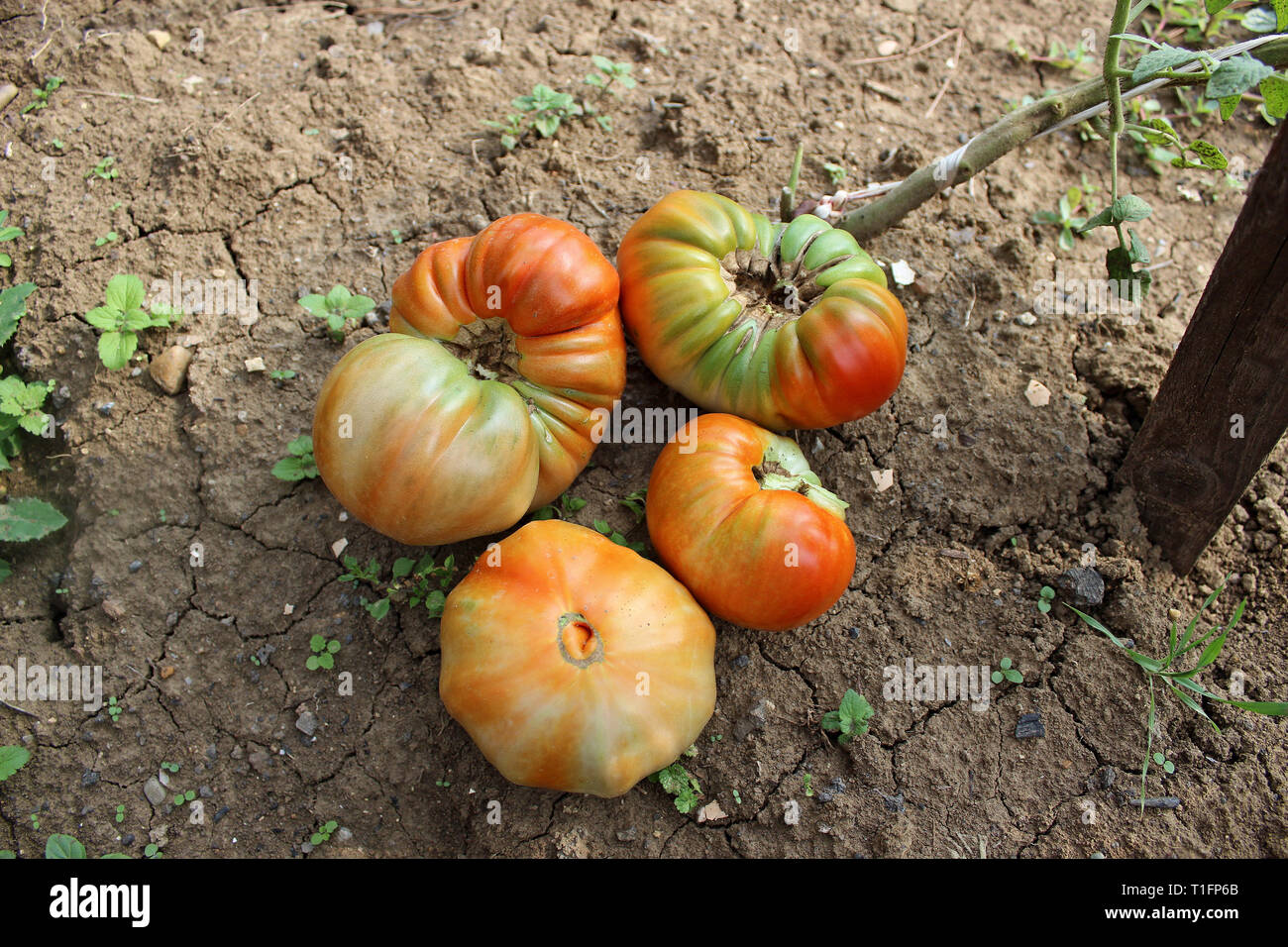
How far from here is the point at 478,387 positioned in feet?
7.97

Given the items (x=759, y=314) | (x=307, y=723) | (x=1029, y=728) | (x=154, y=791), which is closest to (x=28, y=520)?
(x=154, y=791)

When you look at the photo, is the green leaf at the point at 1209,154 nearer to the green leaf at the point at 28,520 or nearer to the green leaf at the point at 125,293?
the green leaf at the point at 125,293

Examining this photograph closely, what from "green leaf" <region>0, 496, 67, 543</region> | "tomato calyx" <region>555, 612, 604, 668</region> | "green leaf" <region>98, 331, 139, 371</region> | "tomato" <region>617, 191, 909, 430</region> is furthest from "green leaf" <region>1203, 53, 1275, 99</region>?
"green leaf" <region>0, 496, 67, 543</region>

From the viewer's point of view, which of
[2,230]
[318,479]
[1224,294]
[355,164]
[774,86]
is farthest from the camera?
[774,86]

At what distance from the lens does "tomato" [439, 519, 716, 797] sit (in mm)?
2215

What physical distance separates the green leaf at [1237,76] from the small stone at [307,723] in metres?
2.94

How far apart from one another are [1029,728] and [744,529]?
43.2 inches

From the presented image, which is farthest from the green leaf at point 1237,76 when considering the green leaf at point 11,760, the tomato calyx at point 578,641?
the green leaf at point 11,760

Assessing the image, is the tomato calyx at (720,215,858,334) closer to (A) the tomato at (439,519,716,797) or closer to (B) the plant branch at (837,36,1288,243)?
(B) the plant branch at (837,36,1288,243)

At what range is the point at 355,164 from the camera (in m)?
3.39

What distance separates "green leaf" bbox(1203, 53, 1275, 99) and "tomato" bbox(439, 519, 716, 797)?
188cm

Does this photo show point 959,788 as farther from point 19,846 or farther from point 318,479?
point 19,846

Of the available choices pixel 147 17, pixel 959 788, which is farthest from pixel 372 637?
pixel 147 17

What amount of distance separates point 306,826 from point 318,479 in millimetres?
1078
